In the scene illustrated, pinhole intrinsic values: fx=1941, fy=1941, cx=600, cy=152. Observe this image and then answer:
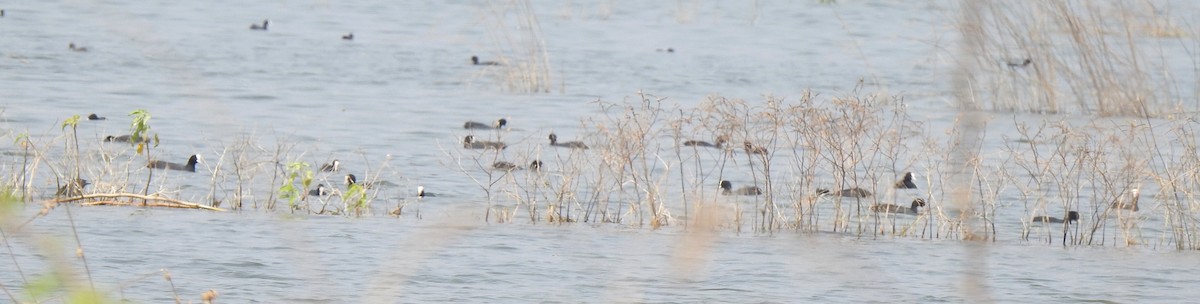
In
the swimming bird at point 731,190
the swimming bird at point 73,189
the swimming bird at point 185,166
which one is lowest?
the swimming bird at point 73,189

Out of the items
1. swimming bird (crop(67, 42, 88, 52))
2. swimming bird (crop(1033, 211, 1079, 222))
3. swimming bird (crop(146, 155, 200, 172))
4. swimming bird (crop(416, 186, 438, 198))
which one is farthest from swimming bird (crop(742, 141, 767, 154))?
swimming bird (crop(67, 42, 88, 52))

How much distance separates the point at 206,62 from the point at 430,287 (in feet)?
59.0

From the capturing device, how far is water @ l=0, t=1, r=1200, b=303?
8.86 meters

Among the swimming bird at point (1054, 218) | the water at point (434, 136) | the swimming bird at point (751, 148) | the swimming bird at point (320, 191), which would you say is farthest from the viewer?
the swimming bird at point (320, 191)

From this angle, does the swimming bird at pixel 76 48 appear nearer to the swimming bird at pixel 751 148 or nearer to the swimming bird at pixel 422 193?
the swimming bird at pixel 422 193

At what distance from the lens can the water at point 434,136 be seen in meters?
8.86

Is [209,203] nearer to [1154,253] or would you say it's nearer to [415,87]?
[1154,253]

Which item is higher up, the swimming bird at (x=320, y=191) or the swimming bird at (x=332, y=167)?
the swimming bird at (x=332, y=167)

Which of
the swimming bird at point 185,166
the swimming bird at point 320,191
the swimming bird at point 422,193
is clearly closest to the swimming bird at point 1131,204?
the swimming bird at point 422,193

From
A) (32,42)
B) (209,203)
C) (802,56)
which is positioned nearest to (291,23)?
(32,42)

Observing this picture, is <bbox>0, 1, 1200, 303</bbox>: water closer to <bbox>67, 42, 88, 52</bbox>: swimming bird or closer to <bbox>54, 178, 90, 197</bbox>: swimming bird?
<bbox>54, 178, 90, 197</bbox>: swimming bird

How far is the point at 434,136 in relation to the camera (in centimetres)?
1847

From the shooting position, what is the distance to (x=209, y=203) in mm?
11773

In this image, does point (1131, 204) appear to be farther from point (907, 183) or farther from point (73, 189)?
point (73, 189)
